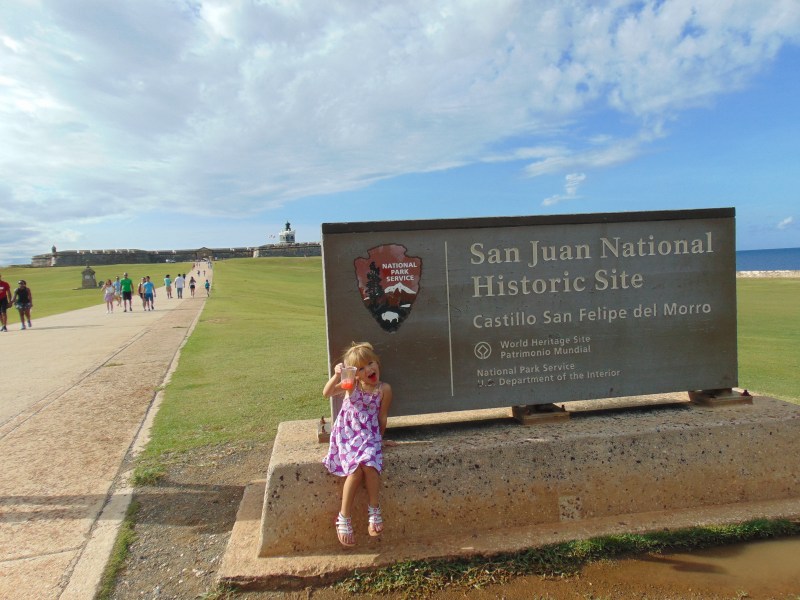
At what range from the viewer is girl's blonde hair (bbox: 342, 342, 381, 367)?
347cm

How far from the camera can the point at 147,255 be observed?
8750cm

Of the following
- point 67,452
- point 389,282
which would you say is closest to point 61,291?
point 67,452

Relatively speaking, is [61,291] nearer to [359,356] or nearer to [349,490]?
[359,356]

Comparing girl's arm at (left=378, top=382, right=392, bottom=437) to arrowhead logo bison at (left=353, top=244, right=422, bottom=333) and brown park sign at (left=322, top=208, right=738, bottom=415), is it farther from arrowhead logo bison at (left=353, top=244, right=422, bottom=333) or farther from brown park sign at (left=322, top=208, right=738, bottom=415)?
arrowhead logo bison at (left=353, top=244, right=422, bottom=333)

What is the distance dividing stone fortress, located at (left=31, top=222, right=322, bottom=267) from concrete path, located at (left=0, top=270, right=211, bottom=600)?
70.9m

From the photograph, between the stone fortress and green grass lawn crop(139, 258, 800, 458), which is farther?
the stone fortress

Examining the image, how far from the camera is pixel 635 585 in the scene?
3.02 metres

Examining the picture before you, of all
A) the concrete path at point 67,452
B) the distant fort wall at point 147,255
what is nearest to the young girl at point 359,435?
the concrete path at point 67,452

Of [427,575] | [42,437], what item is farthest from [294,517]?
[42,437]

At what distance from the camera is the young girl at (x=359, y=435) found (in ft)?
10.8

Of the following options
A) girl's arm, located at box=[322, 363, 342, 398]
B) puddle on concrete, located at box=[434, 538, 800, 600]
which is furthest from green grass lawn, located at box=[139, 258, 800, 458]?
puddle on concrete, located at box=[434, 538, 800, 600]

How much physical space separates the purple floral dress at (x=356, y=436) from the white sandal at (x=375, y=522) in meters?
0.21

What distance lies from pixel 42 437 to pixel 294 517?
395 centimetres

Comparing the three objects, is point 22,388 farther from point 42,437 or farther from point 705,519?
point 705,519
